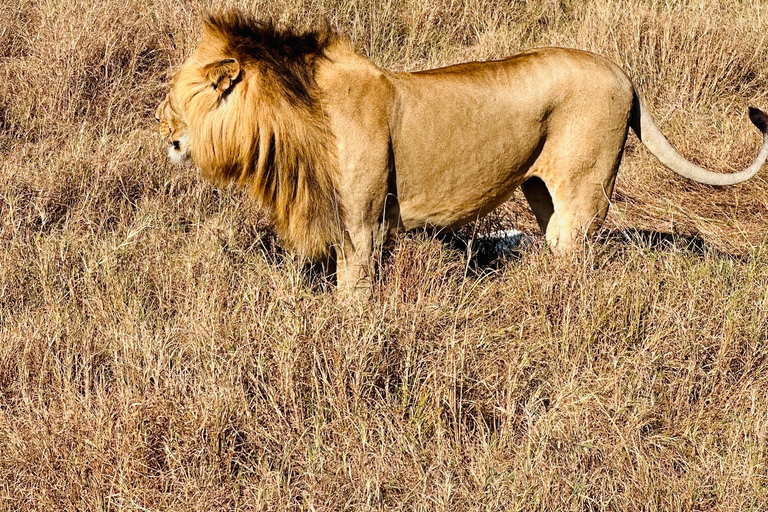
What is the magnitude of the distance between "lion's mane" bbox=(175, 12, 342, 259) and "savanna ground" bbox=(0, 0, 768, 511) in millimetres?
250

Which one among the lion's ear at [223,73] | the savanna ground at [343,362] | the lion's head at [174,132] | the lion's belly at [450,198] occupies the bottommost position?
the savanna ground at [343,362]

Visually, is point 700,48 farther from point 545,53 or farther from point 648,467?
point 648,467

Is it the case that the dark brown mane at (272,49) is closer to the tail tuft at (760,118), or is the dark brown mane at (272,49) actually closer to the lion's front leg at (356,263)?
the lion's front leg at (356,263)

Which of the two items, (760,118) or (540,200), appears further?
(540,200)

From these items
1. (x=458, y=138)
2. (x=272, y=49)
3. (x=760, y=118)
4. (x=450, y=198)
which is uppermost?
(x=272, y=49)

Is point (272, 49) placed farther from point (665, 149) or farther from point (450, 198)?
point (665, 149)

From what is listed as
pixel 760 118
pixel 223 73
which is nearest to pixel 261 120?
pixel 223 73

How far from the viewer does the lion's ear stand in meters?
3.13

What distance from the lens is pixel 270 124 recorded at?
Result: 126 inches

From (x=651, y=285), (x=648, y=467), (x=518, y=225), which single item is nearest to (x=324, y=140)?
(x=651, y=285)

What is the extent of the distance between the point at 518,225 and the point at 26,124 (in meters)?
2.52

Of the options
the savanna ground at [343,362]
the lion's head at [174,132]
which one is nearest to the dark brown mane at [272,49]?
the lion's head at [174,132]

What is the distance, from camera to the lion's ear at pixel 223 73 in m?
3.13

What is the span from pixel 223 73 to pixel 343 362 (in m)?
1.00
